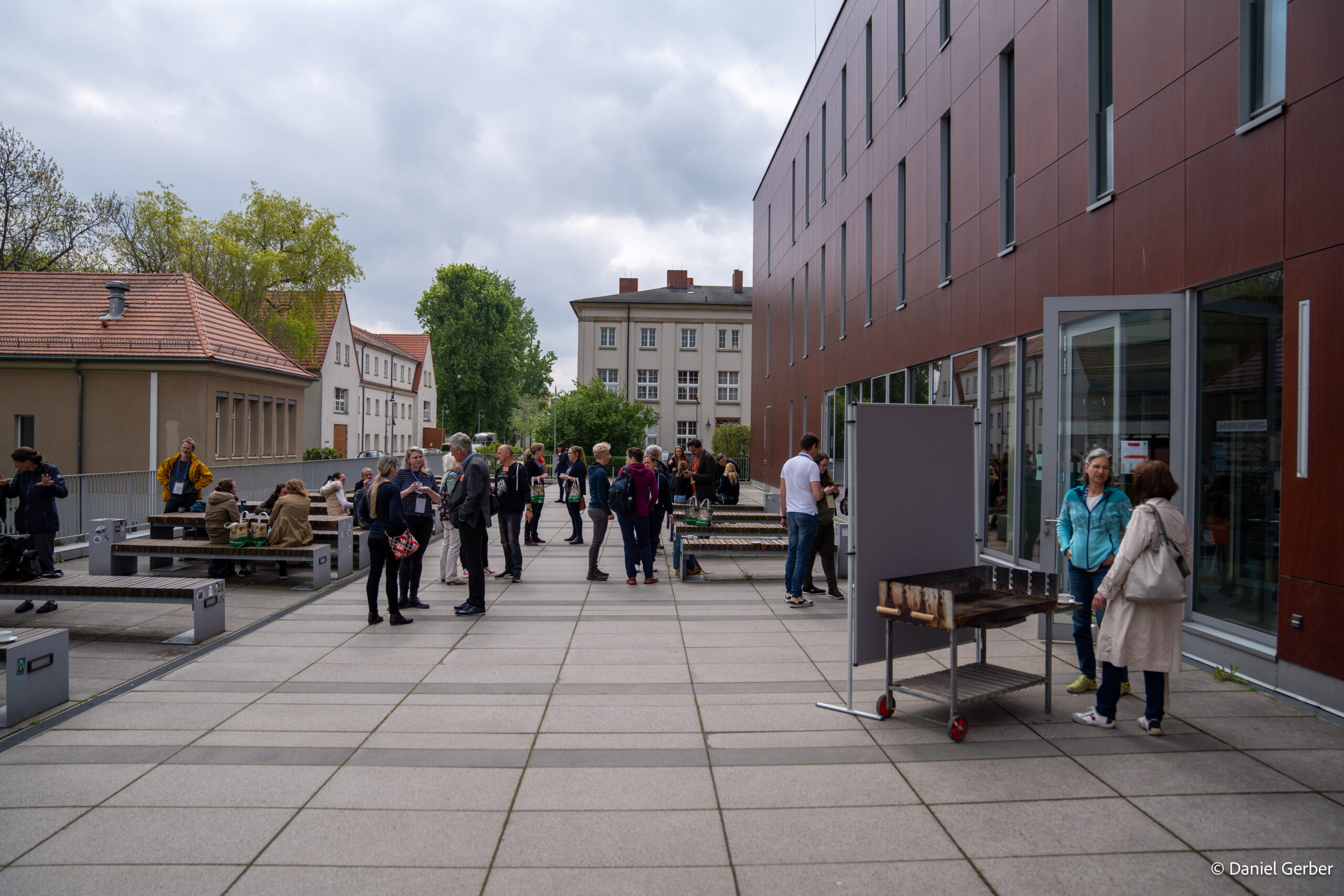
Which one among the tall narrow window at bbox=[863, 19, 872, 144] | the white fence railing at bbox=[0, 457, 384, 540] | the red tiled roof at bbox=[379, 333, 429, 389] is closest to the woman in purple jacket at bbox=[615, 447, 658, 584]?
the white fence railing at bbox=[0, 457, 384, 540]

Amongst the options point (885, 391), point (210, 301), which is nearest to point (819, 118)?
point (885, 391)

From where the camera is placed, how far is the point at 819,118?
25.2 metres

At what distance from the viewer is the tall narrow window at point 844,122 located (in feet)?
70.4

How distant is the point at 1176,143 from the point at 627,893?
25.8ft

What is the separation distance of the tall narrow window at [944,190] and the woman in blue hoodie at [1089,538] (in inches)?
350

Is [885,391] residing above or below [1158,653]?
above

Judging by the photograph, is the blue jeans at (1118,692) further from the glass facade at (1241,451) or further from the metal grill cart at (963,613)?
the glass facade at (1241,451)

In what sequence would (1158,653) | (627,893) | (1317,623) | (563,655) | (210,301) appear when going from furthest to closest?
1. (210,301)
2. (563,655)
3. (1317,623)
4. (1158,653)
5. (627,893)

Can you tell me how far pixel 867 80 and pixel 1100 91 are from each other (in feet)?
36.3

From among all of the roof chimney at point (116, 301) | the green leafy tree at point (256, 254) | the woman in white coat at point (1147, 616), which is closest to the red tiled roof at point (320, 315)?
the green leafy tree at point (256, 254)

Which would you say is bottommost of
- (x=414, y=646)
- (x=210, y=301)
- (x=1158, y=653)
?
(x=414, y=646)

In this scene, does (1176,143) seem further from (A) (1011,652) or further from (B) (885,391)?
(B) (885,391)

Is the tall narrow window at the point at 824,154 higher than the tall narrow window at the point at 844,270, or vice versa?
the tall narrow window at the point at 824,154

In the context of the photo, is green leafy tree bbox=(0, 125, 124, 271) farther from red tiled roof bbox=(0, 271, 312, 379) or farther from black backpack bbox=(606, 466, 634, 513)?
black backpack bbox=(606, 466, 634, 513)
